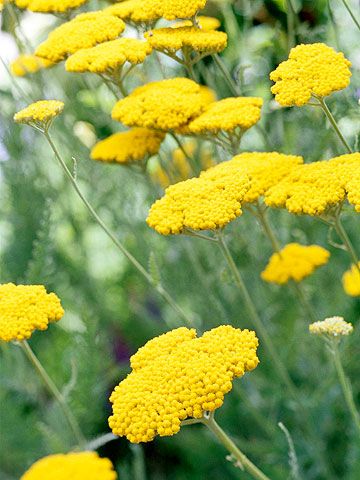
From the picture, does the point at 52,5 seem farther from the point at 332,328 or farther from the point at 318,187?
the point at 332,328

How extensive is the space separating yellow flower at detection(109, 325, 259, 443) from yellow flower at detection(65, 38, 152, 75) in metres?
0.48

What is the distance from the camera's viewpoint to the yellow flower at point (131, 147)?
1360mm

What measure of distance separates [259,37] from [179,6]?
1.12 meters

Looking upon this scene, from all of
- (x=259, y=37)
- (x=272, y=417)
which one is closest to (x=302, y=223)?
(x=272, y=417)

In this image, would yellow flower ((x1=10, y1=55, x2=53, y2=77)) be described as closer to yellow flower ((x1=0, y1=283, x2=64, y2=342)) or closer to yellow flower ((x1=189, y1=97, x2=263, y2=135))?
yellow flower ((x1=189, y1=97, x2=263, y2=135))

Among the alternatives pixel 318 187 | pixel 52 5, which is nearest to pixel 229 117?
pixel 318 187

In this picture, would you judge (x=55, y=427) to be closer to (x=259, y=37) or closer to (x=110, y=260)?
(x=110, y=260)

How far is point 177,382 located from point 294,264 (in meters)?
0.51

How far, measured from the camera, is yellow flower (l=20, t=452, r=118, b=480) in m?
0.79

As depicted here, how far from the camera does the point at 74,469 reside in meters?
0.81

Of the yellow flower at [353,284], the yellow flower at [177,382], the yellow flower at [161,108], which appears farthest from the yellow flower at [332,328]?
the yellow flower at [161,108]

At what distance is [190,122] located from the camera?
1.30m

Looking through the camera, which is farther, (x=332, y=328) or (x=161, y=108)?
(x=161, y=108)

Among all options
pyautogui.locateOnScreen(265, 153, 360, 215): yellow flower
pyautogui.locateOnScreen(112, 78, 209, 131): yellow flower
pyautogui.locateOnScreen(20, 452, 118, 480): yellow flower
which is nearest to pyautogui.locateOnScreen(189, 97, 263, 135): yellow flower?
pyautogui.locateOnScreen(112, 78, 209, 131): yellow flower
